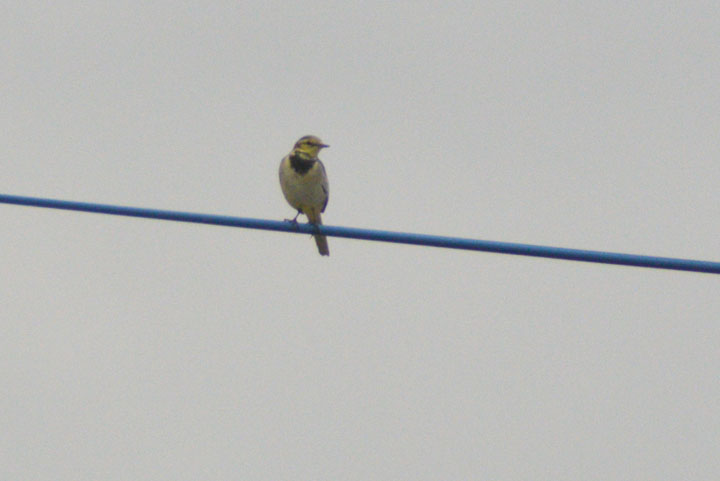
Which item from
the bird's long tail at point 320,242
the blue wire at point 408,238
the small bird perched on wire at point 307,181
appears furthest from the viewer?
the bird's long tail at point 320,242

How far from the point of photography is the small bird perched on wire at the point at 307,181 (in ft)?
45.1

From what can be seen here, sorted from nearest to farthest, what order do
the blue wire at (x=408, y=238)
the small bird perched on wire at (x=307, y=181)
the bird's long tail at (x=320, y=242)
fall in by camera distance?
1. the blue wire at (x=408, y=238)
2. the small bird perched on wire at (x=307, y=181)
3. the bird's long tail at (x=320, y=242)

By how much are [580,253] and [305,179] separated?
6458mm

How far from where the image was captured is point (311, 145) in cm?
1401

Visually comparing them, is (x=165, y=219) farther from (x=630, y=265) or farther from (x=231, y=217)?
(x=630, y=265)

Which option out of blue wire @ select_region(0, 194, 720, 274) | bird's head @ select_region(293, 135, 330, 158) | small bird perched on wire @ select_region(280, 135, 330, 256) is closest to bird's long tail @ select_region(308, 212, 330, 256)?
small bird perched on wire @ select_region(280, 135, 330, 256)

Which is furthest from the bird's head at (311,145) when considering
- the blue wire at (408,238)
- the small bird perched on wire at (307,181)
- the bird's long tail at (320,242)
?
the blue wire at (408,238)

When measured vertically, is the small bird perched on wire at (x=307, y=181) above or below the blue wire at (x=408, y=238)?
above

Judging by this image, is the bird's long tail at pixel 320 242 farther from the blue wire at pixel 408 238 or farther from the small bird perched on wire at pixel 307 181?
the blue wire at pixel 408 238

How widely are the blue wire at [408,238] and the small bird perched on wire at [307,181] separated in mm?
3907

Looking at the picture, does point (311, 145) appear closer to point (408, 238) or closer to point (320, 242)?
point (320, 242)

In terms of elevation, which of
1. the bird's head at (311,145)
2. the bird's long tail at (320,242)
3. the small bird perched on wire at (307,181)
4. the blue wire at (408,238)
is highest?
the bird's head at (311,145)

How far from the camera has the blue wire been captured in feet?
24.6

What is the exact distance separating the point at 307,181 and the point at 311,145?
518mm
